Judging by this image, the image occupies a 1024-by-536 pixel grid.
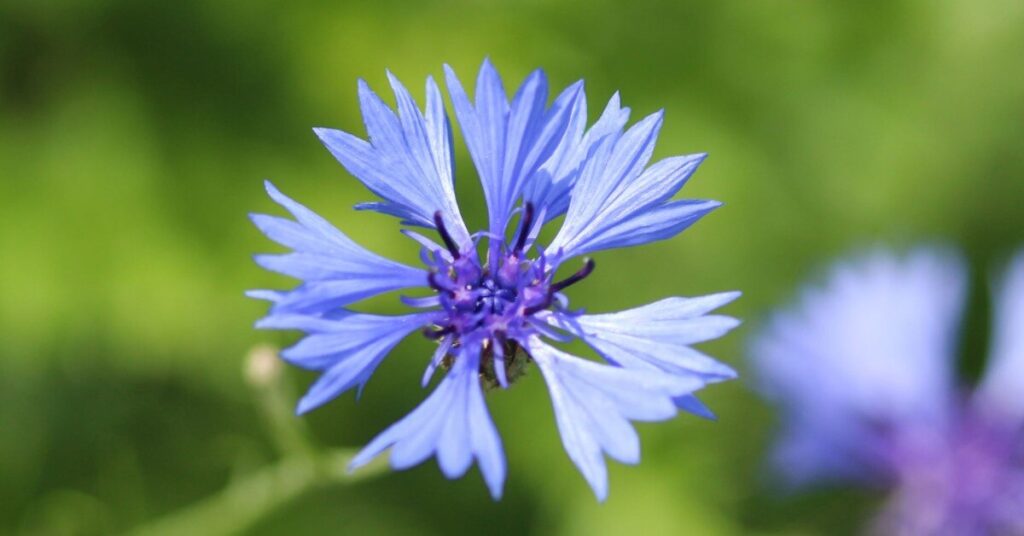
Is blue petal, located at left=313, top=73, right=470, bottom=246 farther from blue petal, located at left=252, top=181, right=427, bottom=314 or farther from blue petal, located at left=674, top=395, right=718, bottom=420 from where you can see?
blue petal, located at left=674, top=395, right=718, bottom=420

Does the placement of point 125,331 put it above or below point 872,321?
above

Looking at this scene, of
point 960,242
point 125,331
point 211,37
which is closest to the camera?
point 125,331

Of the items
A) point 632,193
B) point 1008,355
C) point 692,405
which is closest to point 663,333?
point 692,405

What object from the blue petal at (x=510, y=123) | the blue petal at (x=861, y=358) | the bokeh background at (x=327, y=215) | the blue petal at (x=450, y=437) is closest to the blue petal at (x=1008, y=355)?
the blue petal at (x=861, y=358)

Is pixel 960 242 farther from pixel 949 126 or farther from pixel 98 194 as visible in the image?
pixel 98 194

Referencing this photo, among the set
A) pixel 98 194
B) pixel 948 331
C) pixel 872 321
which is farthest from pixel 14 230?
pixel 948 331

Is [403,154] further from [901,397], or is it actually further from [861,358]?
[901,397]

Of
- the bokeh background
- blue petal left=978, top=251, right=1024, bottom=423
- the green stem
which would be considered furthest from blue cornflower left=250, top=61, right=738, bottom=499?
blue petal left=978, top=251, right=1024, bottom=423

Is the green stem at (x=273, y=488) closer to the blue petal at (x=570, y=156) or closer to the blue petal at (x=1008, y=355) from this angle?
the blue petal at (x=570, y=156)
